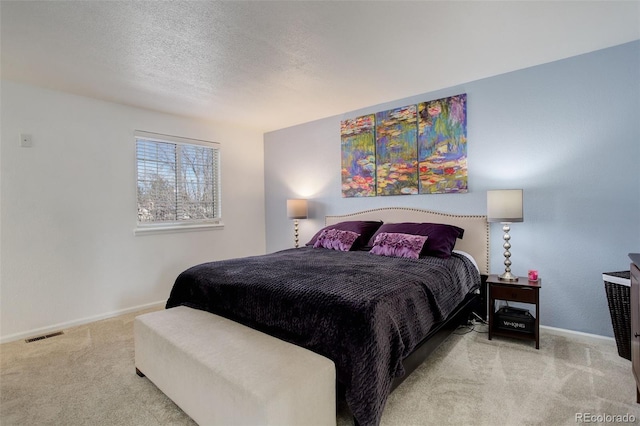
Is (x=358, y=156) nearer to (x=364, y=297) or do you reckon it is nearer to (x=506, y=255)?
(x=506, y=255)

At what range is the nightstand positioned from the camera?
2455 mm

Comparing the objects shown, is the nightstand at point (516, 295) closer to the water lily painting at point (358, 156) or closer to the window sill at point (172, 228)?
the water lily painting at point (358, 156)

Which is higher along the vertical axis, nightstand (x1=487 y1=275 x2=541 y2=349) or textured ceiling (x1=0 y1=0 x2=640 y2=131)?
textured ceiling (x1=0 y1=0 x2=640 y2=131)

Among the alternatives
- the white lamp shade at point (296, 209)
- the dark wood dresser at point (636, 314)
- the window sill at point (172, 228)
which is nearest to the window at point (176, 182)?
the window sill at point (172, 228)

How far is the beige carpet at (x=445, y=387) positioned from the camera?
169 centimetres

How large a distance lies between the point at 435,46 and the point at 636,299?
6.73 feet

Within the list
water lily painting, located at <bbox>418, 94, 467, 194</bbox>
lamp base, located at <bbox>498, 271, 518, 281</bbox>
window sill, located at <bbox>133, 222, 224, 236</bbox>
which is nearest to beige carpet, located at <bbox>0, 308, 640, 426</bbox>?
lamp base, located at <bbox>498, 271, 518, 281</bbox>

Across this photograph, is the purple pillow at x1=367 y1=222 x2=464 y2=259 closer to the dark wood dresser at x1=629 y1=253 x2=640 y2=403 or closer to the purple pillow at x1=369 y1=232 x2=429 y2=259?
the purple pillow at x1=369 y1=232 x2=429 y2=259

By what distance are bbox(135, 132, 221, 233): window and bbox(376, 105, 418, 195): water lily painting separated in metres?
2.32

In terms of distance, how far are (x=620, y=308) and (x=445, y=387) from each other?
1465mm

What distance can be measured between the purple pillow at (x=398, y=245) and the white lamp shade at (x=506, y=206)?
629mm

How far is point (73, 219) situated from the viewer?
3229 mm

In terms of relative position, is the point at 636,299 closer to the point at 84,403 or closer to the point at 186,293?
the point at 186,293

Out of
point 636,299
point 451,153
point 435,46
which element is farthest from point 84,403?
point 451,153
